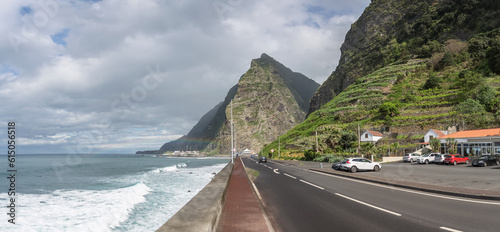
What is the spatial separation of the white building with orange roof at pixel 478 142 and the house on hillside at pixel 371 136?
15.7m

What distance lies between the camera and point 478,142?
131 ft

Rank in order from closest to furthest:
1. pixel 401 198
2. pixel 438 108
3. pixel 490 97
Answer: pixel 401 198, pixel 490 97, pixel 438 108

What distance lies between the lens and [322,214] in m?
8.53

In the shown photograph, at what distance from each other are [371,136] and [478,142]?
22699 mm

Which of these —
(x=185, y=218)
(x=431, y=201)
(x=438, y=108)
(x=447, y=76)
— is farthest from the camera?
(x=447, y=76)

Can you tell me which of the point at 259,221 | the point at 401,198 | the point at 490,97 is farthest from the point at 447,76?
the point at 259,221

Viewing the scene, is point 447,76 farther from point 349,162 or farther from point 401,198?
point 401,198

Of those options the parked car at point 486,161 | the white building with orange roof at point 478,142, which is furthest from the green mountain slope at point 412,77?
the parked car at point 486,161

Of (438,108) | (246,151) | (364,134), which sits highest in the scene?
(438,108)

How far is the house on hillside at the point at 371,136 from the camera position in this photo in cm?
6122

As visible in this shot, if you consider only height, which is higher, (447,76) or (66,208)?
(447,76)

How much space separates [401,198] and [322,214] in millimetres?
4596

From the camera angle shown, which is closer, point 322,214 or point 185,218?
point 185,218

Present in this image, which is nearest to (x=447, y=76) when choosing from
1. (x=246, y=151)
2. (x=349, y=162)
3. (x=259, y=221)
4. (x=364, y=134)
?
(x=364, y=134)
